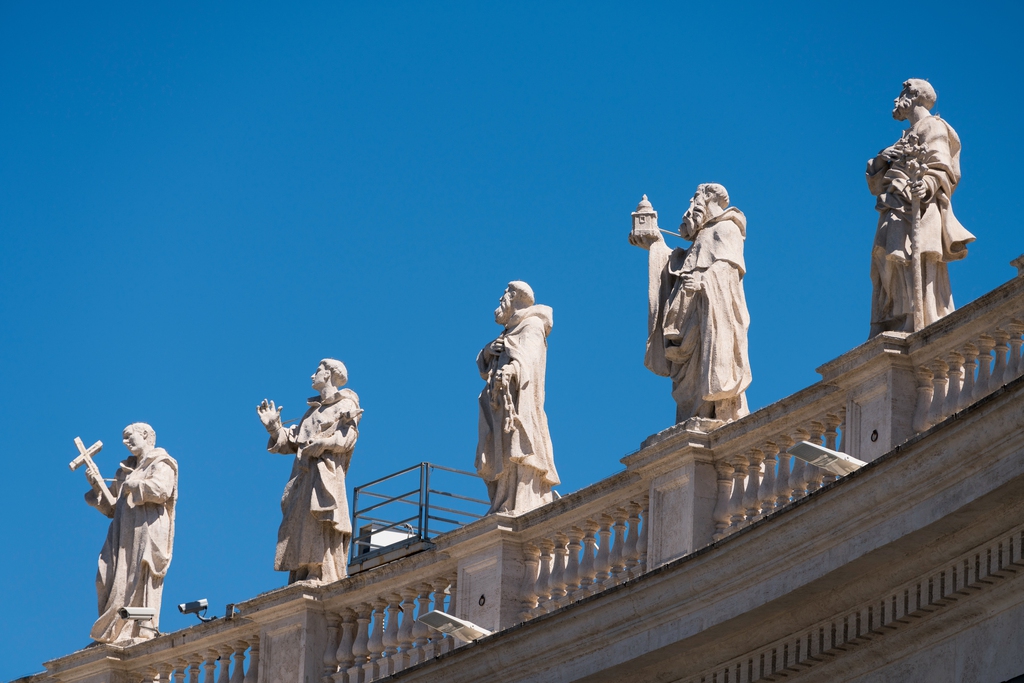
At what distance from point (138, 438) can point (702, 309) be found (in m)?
9.11

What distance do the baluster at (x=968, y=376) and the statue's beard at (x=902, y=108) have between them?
2.64m

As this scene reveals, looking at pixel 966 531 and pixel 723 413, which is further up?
pixel 723 413

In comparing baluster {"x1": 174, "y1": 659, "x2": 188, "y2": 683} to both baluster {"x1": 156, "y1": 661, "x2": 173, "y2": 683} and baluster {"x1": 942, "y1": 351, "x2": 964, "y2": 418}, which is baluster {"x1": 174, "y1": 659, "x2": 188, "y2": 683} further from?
baluster {"x1": 942, "y1": 351, "x2": 964, "y2": 418}

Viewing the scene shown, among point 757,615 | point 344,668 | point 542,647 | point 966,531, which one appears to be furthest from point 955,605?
point 344,668

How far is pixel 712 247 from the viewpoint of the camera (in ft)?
71.7

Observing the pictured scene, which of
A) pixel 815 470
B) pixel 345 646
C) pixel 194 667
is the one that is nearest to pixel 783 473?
pixel 815 470

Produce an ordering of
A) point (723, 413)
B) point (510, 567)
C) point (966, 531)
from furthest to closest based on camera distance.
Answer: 1. point (510, 567)
2. point (723, 413)
3. point (966, 531)

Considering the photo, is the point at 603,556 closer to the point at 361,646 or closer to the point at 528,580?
the point at 528,580

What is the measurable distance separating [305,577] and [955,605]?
29.6ft

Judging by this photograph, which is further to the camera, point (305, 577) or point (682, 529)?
point (305, 577)

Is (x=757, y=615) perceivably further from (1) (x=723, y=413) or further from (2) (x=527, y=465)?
(2) (x=527, y=465)

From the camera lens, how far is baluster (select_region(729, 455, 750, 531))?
2047 centimetres

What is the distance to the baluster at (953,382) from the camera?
1862 cm

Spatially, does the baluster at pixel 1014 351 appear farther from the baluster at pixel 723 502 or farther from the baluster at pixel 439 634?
the baluster at pixel 439 634
